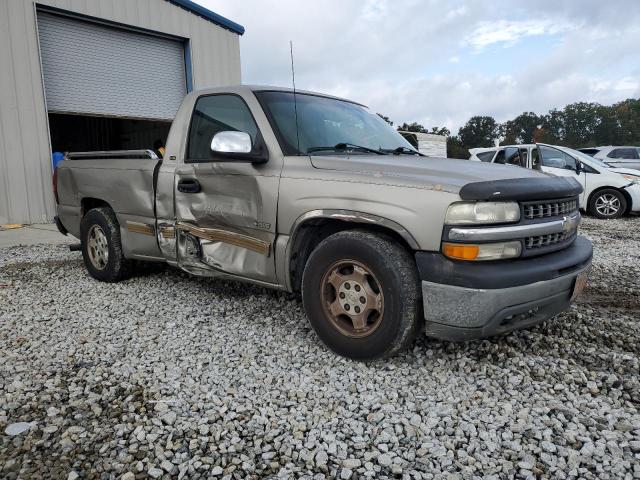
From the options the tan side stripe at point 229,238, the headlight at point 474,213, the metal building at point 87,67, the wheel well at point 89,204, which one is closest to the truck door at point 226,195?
the tan side stripe at point 229,238

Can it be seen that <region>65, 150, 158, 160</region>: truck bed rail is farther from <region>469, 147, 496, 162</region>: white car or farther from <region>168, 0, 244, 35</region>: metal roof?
<region>469, 147, 496, 162</region>: white car

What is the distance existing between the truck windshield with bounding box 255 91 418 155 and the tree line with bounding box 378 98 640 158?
6534cm

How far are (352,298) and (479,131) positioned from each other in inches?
3998

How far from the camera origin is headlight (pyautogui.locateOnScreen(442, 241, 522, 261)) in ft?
8.77

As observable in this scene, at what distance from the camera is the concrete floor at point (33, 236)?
27.0 ft

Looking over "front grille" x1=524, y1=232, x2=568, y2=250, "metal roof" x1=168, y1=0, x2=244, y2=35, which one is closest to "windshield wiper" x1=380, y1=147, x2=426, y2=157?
"front grille" x1=524, y1=232, x2=568, y2=250

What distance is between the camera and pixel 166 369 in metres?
3.15

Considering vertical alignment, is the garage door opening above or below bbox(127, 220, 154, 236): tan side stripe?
above

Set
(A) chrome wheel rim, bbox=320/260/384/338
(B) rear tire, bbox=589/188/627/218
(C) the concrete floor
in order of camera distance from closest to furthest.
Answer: (A) chrome wheel rim, bbox=320/260/384/338, (C) the concrete floor, (B) rear tire, bbox=589/188/627/218

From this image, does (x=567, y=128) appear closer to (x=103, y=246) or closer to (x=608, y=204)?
(x=608, y=204)

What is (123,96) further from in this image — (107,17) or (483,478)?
(483,478)

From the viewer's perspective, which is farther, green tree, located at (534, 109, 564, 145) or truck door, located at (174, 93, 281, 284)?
green tree, located at (534, 109, 564, 145)

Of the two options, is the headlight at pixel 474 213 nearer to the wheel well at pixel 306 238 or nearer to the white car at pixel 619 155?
the wheel well at pixel 306 238

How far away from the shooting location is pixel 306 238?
339 centimetres
